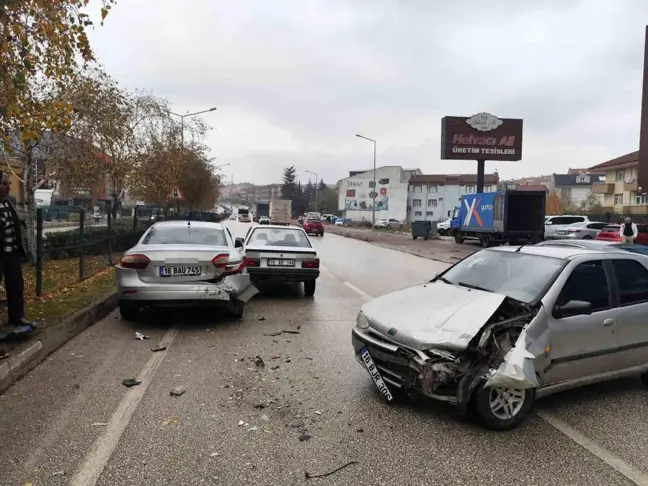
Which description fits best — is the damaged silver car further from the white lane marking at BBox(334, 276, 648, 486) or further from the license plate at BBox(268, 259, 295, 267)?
the license plate at BBox(268, 259, 295, 267)

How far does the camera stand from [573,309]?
4.30m

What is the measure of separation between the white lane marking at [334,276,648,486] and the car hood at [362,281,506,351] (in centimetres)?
102

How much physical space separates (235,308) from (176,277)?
3.46 ft

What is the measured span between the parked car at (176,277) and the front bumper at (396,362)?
122 inches

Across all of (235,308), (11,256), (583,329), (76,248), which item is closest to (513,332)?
(583,329)

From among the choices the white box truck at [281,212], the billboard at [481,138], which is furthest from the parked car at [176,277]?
the white box truck at [281,212]

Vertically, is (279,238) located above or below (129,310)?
above

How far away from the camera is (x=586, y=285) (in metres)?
4.60

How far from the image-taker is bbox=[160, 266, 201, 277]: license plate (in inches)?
273

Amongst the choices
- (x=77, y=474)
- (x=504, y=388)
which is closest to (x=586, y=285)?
(x=504, y=388)

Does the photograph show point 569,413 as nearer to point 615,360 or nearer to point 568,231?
point 615,360

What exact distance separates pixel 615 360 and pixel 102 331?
20.0 ft

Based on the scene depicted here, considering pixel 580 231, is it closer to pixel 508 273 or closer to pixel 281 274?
pixel 281 274

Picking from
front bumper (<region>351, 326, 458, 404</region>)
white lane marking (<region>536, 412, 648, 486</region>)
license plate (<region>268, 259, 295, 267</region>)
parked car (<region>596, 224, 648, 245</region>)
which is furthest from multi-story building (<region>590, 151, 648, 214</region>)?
front bumper (<region>351, 326, 458, 404</region>)
